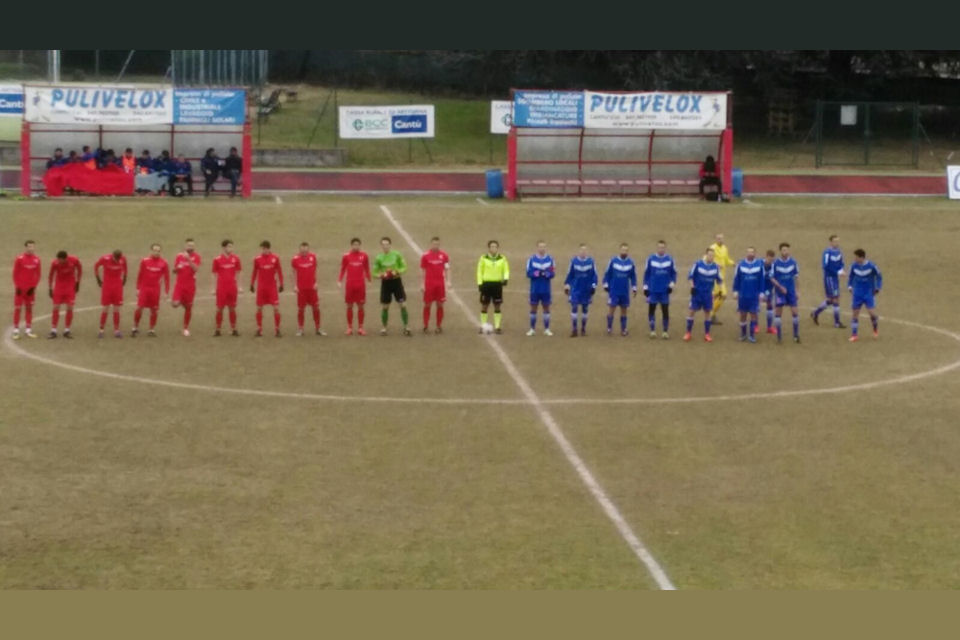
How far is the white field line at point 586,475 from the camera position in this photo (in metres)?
15.8

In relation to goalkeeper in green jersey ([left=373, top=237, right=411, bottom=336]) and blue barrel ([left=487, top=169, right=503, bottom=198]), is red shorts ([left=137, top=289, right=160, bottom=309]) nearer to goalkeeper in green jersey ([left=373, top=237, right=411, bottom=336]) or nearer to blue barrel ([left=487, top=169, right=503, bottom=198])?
goalkeeper in green jersey ([left=373, top=237, right=411, bottom=336])

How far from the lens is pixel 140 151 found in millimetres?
53438

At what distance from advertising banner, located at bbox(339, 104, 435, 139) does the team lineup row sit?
107ft

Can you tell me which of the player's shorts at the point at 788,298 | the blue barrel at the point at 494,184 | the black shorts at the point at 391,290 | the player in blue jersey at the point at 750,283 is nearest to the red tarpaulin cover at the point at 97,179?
the blue barrel at the point at 494,184

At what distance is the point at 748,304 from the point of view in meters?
29.5

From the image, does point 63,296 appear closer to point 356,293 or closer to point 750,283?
point 356,293

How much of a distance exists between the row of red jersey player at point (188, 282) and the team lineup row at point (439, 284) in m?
0.02

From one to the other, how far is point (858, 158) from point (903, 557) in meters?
51.5

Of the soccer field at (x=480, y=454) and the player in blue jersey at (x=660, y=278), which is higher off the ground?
the player in blue jersey at (x=660, y=278)

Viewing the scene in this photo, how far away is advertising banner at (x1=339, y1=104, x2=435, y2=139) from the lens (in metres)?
62.2

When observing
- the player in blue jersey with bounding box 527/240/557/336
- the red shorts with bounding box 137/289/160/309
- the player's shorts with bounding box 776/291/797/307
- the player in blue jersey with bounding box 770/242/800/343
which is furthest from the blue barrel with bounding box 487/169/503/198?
the red shorts with bounding box 137/289/160/309

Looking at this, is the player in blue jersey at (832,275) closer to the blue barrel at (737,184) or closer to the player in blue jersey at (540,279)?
the player in blue jersey at (540,279)

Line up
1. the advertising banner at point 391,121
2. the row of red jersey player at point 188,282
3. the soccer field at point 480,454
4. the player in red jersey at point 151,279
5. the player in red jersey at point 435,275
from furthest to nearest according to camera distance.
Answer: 1. the advertising banner at point 391,121
2. the player in red jersey at point 435,275
3. the player in red jersey at point 151,279
4. the row of red jersey player at point 188,282
5. the soccer field at point 480,454

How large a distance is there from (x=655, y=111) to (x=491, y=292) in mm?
24559
